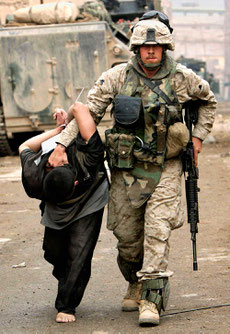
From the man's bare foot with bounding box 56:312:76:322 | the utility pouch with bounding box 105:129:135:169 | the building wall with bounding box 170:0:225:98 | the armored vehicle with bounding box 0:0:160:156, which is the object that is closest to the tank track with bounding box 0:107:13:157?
the armored vehicle with bounding box 0:0:160:156

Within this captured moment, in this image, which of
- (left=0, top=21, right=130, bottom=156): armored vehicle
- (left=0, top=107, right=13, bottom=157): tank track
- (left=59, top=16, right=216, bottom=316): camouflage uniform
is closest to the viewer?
(left=59, top=16, right=216, bottom=316): camouflage uniform

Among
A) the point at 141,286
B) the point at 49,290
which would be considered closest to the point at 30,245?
the point at 49,290

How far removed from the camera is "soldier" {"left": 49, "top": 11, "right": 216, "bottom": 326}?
5102 millimetres

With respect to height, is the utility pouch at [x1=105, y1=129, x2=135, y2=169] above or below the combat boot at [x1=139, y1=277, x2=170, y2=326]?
above

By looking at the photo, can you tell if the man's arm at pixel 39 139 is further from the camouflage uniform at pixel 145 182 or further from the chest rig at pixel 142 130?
the chest rig at pixel 142 130

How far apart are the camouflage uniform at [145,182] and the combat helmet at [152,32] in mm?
16

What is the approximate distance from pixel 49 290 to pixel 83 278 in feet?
2.82

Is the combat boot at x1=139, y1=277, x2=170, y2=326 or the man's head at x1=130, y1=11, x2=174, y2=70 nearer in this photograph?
the combat boot at x1=139, y1=277, x2=170, y2=326

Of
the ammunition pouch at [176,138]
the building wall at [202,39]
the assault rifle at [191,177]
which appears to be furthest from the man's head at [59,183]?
the building wall at [202,39]

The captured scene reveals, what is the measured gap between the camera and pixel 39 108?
1612cm

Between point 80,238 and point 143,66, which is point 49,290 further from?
point 143,66

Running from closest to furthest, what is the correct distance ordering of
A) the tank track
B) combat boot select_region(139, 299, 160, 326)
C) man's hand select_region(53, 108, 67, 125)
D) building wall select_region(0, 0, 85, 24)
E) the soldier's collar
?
1. combat boot select_region(139, 299, 160, 326)
2. the soldier's collar
3. man's hand select_region(53, 108, 67, 125)
4. the tank track
5. building wall select_region(0, 0, 85, 24)

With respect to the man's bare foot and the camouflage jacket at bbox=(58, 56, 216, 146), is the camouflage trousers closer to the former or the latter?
the camouflage jacket at bbox=(58, 56, 216, 146)

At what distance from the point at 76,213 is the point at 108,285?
1092 mm
